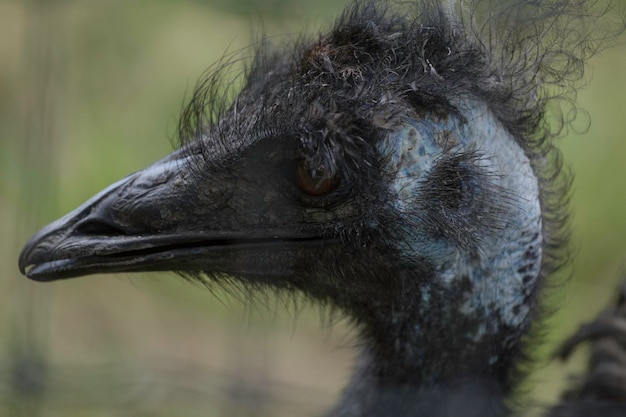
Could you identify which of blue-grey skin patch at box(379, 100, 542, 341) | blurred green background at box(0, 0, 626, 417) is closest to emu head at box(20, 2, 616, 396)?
blue-grey skin patch at box(379, 100, 542, 341)

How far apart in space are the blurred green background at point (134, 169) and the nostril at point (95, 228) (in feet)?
4.28

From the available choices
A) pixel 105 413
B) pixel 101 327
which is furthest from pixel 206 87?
pixel 101 327

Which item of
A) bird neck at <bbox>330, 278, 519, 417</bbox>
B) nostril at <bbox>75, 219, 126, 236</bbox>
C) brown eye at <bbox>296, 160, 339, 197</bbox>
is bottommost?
bird neck at <bbox>330, 278, 519, 417</bbox>

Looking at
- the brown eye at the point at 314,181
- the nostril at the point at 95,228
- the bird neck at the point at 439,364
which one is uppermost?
the brown eye at the point at 314,181

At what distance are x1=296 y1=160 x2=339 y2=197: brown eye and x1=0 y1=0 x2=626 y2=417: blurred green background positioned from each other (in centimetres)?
142

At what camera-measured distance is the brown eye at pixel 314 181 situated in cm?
168

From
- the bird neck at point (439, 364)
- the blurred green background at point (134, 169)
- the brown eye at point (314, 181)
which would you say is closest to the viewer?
A: the brown eye at point (314, 181)

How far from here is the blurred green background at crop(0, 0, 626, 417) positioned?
3254 mm

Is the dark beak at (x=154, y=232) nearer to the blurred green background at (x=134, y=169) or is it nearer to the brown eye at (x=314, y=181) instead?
the brown eye at (x=314, y=181)

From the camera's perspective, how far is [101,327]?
366 cm

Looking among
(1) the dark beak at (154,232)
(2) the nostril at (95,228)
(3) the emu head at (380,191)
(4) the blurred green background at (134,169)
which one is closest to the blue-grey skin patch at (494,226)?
(3) the emu head at (380,191)

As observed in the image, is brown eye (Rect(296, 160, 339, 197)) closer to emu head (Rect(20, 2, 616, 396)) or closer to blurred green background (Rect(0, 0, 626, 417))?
emu head (Rect(20, 2, 616, 396))

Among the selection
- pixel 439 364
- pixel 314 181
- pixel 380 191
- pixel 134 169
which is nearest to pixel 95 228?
pixel 314 181

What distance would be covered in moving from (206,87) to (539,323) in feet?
2.73
